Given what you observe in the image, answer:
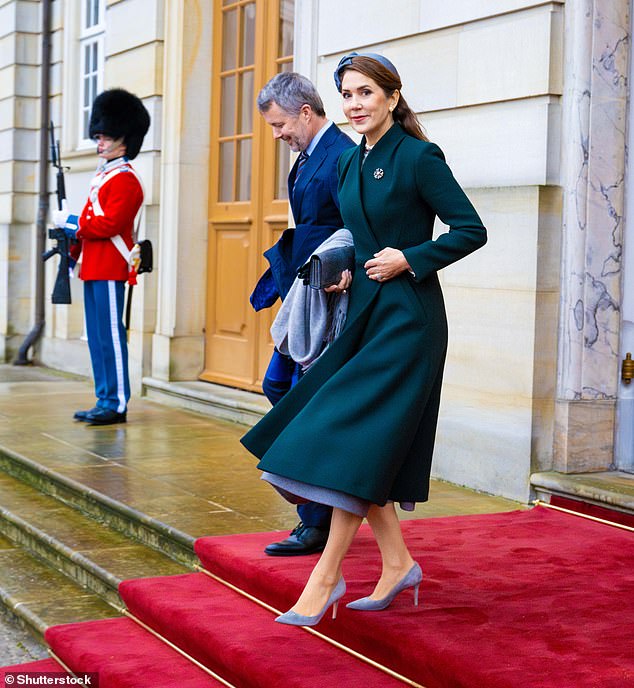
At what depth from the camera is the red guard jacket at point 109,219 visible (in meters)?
7.65

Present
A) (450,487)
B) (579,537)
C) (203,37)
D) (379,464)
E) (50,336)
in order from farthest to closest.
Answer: (50,336), (203,37), (450,487), (579,537), (379,464)

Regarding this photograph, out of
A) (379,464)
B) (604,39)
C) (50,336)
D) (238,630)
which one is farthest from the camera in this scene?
(50,336)

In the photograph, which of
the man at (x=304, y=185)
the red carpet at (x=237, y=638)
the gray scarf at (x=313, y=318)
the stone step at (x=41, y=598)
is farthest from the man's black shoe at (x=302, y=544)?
the gray scarf at (x=313, y=318)

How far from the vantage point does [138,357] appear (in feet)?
31.0

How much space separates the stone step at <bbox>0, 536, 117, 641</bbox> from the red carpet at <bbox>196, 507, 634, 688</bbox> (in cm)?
49

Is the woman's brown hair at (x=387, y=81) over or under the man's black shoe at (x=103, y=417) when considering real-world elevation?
over

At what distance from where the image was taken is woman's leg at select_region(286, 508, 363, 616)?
3508 mm

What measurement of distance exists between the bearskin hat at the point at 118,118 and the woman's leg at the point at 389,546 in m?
4.64

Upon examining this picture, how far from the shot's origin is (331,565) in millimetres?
3514

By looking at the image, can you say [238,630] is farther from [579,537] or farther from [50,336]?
[50,336]

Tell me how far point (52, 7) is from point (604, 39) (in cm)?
813

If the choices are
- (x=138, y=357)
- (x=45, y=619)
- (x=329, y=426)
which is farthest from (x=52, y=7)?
(x=329, y=426)

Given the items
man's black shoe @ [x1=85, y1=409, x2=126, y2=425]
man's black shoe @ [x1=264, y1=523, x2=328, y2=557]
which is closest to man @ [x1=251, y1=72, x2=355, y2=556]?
man's black shoe @ [x1=264, y1=523, x2=328, y2=557]

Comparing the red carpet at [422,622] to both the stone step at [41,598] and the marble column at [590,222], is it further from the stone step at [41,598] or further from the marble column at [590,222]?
Answer: the marble column at [590,222]
